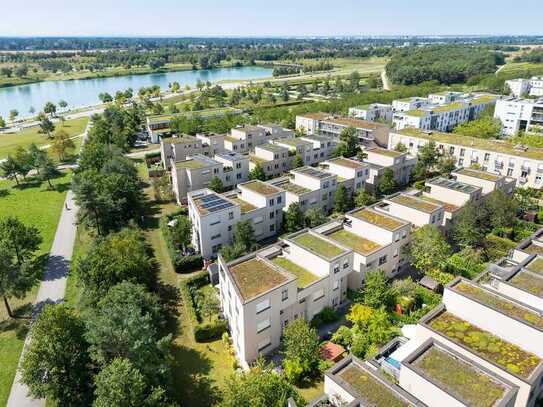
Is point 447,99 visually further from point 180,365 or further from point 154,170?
point 180,365

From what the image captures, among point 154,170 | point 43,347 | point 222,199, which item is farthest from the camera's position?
point 154,170

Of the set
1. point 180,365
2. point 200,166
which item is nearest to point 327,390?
point 180,365

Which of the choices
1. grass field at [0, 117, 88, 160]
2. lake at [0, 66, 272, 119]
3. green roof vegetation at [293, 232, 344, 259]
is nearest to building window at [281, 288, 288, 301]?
green roof vegetation at [293, 232, 344, 259]

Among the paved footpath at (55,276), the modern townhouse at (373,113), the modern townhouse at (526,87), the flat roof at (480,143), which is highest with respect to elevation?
the modern townhouse at (526,87)

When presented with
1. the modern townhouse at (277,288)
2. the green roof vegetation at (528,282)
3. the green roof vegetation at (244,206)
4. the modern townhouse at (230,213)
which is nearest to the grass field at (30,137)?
the modern townhouse at (230,213)

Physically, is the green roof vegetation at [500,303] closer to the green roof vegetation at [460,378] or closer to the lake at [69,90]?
the green roof vegetation at [460,378]

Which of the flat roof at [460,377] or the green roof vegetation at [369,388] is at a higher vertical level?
the flat roof at [460,377]

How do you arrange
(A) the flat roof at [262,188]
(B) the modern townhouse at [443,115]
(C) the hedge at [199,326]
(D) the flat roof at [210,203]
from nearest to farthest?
1. (C) the hedge at [199,326]
2. (D) the flat roof at [210,203]
3. (A) the flat roof at [262,188]
4. (B) the modern townhouse at [443,115]
